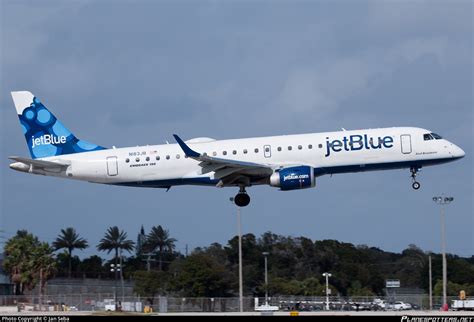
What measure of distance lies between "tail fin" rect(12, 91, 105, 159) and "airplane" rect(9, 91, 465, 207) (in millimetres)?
240

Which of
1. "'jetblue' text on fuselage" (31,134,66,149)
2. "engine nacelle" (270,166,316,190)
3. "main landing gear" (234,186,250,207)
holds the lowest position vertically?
"main landing gear" (234,186,250,207)

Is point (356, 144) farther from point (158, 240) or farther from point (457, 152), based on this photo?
point (158, 240)

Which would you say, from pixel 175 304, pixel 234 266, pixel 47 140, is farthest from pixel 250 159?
pixel 234 266

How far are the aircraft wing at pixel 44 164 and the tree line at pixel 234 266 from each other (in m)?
30.5

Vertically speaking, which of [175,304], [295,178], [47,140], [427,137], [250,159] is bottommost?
[175,304]

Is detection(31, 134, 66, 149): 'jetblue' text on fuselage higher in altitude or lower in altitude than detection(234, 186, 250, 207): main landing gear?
higher

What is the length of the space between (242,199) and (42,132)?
1350 centimetres

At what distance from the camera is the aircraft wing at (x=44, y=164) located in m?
65.6

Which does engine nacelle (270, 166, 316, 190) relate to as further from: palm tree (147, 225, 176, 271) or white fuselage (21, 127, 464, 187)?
palm tree (147, 225, 176, 271)

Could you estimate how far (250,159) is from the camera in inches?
2554

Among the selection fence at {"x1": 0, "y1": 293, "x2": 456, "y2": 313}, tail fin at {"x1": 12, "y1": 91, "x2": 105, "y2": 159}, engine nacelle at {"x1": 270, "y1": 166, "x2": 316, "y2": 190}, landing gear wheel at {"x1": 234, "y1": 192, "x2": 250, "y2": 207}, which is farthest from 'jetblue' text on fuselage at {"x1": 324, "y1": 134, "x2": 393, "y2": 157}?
fence at {"x1": 0, "y1": 293, "x2": 456, "y2": 313}

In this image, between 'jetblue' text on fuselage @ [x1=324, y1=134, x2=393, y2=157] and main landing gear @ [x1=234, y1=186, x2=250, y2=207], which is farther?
main landing gear @ [x1=234, y1=186, x2=250, y2=207]

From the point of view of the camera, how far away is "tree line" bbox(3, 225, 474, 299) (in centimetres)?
9862

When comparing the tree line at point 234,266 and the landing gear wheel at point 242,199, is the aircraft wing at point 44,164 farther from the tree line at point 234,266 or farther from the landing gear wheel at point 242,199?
the tree line at point 234,266
